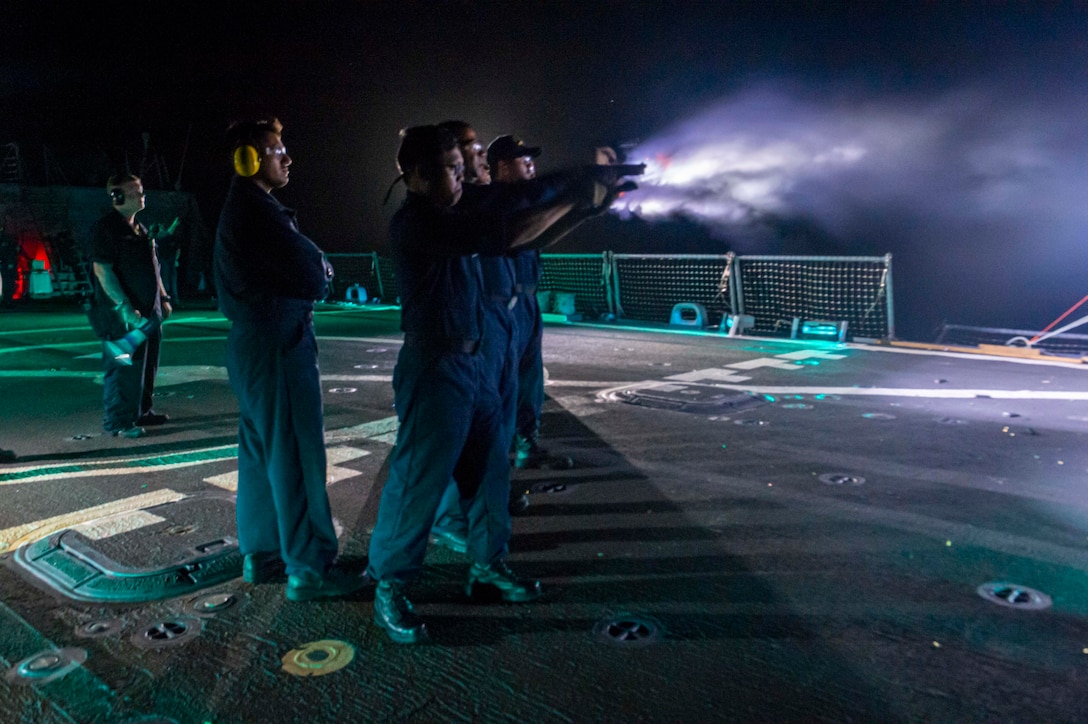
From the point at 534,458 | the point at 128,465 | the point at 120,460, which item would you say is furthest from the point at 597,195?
the point at 120,460

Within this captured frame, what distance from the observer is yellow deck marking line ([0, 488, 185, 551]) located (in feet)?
13.3

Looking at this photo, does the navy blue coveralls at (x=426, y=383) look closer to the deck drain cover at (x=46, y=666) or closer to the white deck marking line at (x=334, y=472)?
the deck drain cover at (x=46, y=666)

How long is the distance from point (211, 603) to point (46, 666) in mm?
633

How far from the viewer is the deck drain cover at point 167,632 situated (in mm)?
2945

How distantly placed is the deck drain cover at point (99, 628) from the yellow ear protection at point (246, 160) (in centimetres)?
190

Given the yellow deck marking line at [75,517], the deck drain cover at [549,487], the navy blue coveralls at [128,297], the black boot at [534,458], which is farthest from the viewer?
the navy blue coveralls at [128,297]

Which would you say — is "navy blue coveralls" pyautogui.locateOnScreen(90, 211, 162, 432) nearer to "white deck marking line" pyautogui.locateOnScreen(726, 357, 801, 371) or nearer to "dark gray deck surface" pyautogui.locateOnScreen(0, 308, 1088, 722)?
"dark gray deck surface" pyautogui.locateOnScreen(0, 308, 1088, 722)

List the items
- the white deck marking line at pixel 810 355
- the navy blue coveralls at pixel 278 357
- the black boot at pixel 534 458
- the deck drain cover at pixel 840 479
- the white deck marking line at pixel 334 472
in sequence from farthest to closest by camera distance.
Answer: the white deck marking line at pixel 810 355 < the black boot at pixel 534 458 < the white deck marking line at pixel 334 472 < the deck drain cover at pixel 840 479 < the navy blue coveralls at pixel 278 357

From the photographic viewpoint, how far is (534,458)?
5.46m

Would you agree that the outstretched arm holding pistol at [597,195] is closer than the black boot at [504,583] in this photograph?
Yes

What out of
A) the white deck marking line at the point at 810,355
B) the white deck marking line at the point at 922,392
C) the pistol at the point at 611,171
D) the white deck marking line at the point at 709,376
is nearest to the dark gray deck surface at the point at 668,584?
the white deck marking line at the point at 922,392

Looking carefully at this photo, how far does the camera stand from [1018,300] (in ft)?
106

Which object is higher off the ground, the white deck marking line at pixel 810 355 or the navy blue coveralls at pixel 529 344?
the navy blue coveralls at pixel 529 344

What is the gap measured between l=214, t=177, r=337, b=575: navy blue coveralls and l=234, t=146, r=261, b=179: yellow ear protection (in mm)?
43
